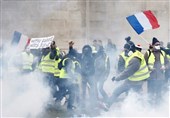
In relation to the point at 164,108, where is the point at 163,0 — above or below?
above

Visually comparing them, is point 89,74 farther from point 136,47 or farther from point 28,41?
point 28,41

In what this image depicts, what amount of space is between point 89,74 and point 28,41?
10.3 ft

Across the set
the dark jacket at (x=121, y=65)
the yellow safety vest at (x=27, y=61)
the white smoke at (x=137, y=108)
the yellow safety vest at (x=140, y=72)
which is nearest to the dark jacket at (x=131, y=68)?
the yellow safety vest at (x=140, y=72)

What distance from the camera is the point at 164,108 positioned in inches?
503

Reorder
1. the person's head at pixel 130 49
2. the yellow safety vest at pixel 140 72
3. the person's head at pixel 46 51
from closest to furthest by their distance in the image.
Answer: the yellow safety vest at pixel 140 72 < the person's head at pixel 130 49 < the person's head at pixel 46 51

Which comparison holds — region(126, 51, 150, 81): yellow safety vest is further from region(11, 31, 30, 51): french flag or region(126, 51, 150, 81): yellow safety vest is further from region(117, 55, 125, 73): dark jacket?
region(11, 31, 30, 51): french flag

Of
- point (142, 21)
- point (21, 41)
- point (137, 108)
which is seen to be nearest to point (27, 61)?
point (21, 41)

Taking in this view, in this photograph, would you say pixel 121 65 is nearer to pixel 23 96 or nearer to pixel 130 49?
pixel 130 49

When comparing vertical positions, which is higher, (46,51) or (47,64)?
(46,51)

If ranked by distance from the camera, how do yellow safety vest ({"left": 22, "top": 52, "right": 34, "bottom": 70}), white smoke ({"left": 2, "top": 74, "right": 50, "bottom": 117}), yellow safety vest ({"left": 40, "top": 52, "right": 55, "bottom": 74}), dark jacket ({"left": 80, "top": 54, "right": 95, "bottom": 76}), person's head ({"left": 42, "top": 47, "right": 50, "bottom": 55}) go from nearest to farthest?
1. white smoke ({"left": 2, "top": 74, "right": 50, "bottom": 117})
2. dark jacket ({"left": 80, "top": 54, "right": 95, "bottom": 76})
3. yellow safety vest ({"left": 40, "top": 52, "right": 55, "bottom": 74})
4. person's head ({"left": 42, "top": 47, "right": 50, "bottom": 55})
5. yellow safety vest ({"left": 22, "top": 52, "right": 34, "bottom": 70})

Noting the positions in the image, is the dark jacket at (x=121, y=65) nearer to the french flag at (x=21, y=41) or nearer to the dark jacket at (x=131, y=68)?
the dark jacket at (x=131, y=68)

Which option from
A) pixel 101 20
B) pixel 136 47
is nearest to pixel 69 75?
pixel 136 47

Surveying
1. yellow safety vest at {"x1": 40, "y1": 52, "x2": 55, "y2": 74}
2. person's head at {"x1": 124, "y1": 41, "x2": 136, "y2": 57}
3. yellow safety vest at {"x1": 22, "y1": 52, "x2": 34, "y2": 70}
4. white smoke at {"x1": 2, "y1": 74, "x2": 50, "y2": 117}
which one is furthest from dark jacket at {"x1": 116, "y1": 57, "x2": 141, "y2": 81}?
yellow safety vest at {"x1": 22, "y1": 52, "x2": 34, "y2": 70}

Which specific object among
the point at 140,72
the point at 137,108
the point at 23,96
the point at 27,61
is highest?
the point at 27,61
